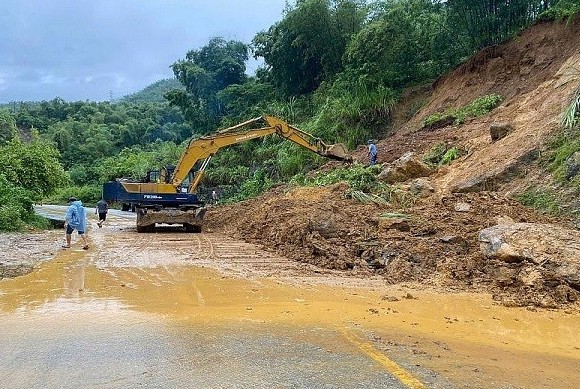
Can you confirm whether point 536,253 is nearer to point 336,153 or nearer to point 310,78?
point 336,153

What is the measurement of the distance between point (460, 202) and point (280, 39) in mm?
28095

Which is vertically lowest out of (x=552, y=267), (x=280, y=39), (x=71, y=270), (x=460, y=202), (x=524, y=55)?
(x=71, y=270)

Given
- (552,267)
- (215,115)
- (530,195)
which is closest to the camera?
(552,267)

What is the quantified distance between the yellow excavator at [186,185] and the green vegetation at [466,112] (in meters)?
4.86

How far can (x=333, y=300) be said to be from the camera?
8.48 m

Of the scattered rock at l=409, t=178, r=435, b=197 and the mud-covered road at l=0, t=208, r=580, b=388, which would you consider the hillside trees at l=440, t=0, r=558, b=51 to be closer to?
the scattered rock at l=409, t=178, r=435, b=197

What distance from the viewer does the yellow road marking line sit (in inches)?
185

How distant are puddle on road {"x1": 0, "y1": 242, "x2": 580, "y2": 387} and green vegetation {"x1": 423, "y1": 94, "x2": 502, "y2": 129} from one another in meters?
14.5

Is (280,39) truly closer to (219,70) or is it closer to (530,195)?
(219,70)

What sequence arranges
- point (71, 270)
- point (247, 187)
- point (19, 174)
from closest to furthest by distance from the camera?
point (71, 270), point (19, 174), point (247, 187)

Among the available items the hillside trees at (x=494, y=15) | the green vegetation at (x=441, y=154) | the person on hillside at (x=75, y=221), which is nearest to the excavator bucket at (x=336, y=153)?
the green vegetation at (x=441, y=154)

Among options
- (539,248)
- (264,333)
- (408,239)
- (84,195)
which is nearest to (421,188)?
(408,239)

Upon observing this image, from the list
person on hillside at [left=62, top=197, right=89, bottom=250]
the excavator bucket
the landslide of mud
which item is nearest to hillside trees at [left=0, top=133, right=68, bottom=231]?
person on hillside at [left=62, top=197, right=89, bottom=250]

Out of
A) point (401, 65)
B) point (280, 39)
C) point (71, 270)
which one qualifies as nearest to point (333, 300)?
point (71, 270)
